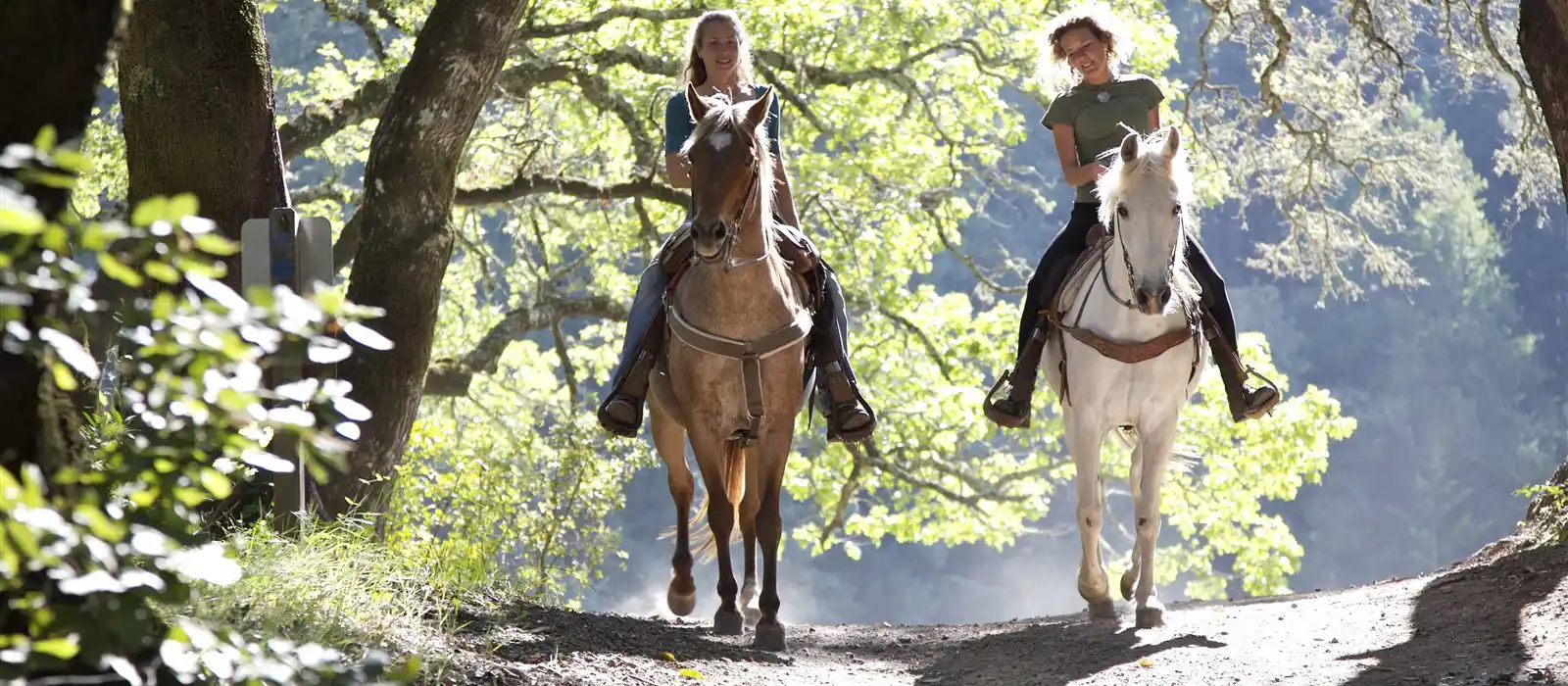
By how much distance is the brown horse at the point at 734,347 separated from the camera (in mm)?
5902

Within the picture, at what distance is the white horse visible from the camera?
6.40 meters

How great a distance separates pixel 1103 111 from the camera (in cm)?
740

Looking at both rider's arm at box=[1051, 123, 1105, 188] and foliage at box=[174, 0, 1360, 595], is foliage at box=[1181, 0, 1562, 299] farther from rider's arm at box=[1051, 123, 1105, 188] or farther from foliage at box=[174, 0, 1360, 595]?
rider's arm at box=[1051, 123, 1105, 188]

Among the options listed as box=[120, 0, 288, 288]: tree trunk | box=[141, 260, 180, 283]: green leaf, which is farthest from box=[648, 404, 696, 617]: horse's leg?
box=[141, 260, 180, 283]: green leaf

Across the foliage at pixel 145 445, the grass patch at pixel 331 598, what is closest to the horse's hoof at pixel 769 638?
the grass patch at pixel 331 598

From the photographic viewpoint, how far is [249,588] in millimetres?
4277

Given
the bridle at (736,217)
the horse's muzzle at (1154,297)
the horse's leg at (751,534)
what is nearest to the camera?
the bridle at (736,217)

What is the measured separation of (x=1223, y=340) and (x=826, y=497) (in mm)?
11011

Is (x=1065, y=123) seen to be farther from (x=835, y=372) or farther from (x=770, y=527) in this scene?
(x=770, y=527)

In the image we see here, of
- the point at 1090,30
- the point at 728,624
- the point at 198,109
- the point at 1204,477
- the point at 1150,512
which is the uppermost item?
the point at 1204,477

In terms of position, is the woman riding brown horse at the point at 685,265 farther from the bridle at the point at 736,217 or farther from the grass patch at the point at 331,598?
the grass patch at the point at 331,598

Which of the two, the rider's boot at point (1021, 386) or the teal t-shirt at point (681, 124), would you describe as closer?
the teal t-shirt at point (681, 124)

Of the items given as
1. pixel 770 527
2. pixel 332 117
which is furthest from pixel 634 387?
pixel 332 117

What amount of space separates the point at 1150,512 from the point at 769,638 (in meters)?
1.87
